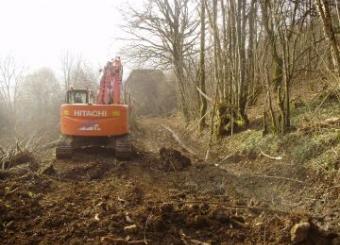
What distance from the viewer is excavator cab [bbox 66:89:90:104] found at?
1275cm

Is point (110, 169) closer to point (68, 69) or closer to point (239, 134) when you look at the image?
point (239, 134)

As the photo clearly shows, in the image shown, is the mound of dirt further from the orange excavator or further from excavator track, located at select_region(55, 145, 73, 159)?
excavator track, located at select_region(55, 145, 73, 159)

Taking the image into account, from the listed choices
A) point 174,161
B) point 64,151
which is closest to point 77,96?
point 64,151

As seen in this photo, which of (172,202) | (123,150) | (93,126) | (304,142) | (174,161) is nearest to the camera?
(172,202)

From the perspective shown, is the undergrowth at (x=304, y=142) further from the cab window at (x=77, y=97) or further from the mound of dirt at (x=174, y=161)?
the cab window at (x=77, y=97)

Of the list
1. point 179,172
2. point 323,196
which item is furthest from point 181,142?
point 323,196

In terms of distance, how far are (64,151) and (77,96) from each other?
236 cm

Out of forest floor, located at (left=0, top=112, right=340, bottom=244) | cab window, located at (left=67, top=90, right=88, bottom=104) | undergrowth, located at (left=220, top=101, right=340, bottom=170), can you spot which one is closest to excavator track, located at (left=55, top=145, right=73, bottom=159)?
forest floor, located at (left=0, top=112, right=340, bottom=244)

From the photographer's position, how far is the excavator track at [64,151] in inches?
433

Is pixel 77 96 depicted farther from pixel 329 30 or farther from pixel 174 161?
pixel 329 30

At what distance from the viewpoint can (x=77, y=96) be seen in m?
12.8

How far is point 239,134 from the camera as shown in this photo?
11703 millimetres

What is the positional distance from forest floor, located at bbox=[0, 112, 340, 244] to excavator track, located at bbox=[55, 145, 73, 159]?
1.82 feet

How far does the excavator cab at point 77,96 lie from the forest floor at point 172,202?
9.17ft
